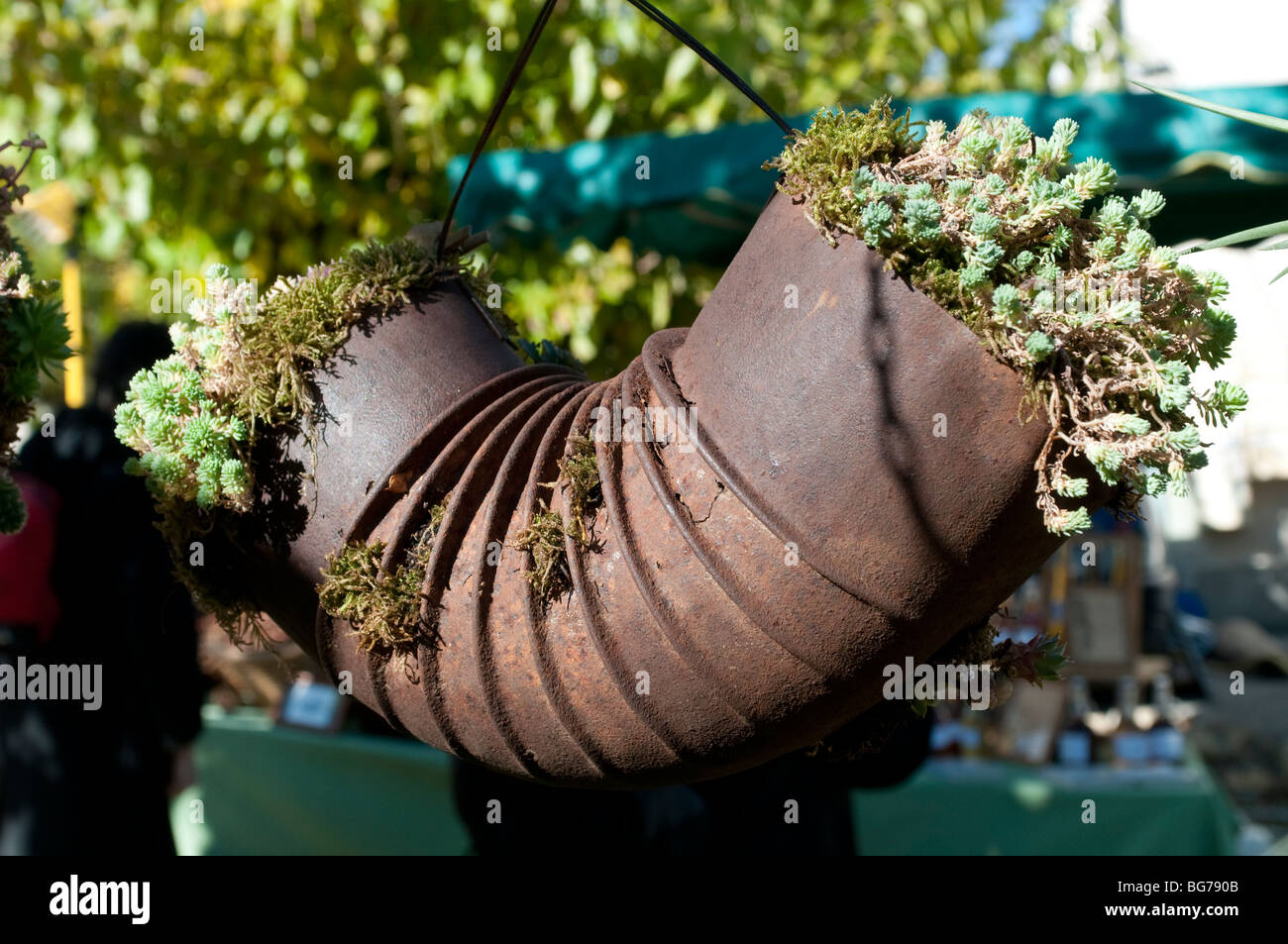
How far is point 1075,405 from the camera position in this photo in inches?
42.3

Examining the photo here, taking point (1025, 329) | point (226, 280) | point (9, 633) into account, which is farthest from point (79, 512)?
point (1025, 329)

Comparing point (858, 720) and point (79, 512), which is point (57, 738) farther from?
point (858, 720)

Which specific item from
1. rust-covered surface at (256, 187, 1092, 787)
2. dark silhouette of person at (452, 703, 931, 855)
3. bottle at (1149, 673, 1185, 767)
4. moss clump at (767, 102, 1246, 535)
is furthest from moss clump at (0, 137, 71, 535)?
bottle at (1149, 673, 1185, 767)

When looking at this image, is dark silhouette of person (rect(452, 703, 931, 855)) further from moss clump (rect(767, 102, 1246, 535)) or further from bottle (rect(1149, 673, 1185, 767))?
bottle (rect(1149, 673, 1185, 767))

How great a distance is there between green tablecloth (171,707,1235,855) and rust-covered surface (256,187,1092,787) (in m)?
2.60

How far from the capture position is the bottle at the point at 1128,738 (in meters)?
3.81

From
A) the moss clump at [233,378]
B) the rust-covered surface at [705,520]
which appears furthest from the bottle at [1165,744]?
the moss clump at [233,378]

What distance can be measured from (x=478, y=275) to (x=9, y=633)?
1.80 m

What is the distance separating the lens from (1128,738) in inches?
152

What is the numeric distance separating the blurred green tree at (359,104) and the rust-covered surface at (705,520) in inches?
100

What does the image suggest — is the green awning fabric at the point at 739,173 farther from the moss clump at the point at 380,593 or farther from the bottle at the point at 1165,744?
the moss clump at the point at 380,593

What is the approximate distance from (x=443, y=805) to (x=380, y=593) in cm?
286

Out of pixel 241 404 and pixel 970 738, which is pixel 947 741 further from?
pixel 241 404

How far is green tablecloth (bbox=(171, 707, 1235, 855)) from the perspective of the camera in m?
3.47
